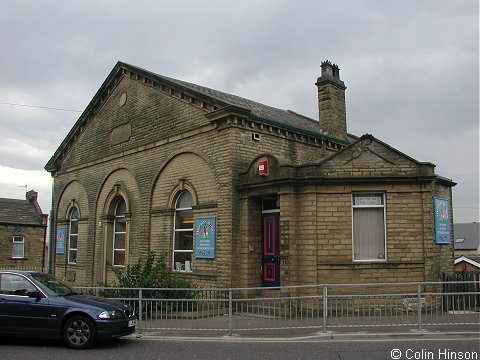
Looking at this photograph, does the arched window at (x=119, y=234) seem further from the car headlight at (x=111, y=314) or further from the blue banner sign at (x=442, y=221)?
the blue banner sign at (x=442, y=221)

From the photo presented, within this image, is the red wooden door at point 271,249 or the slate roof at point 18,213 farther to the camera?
the slate roof at point 18,213

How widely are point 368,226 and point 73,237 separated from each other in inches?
591

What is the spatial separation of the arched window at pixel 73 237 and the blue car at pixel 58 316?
13.4 m

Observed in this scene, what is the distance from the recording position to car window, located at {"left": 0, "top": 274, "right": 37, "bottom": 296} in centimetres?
927

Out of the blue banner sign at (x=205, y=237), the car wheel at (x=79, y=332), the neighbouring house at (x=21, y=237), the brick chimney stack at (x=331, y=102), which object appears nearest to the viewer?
the car wheel at (x=79, y=332)

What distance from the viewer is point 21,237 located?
117 ft

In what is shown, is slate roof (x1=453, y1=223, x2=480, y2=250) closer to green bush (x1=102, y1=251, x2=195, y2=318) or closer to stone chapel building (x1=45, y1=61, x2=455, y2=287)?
stone chapel building (x1=45, y1=61, x2=455, y2=287)

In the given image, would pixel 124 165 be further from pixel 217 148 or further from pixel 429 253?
pixel 429 253

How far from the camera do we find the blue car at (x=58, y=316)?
28.8ft

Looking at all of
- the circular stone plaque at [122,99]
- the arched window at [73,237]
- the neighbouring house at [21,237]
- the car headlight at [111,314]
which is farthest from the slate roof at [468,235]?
the car headlight at [111,314]

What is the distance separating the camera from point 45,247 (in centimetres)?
3669

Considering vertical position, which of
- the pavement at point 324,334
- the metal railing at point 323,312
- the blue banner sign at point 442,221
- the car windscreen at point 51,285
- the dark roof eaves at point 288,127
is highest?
the dark roof eaves at point 288,127

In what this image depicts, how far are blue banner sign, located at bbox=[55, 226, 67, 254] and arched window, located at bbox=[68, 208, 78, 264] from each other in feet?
1.13

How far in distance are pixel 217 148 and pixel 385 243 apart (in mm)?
5523
